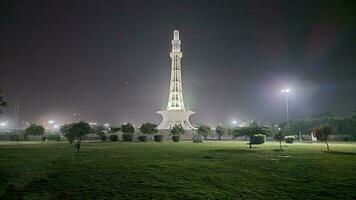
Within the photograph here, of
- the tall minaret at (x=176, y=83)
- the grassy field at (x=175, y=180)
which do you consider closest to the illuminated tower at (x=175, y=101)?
the tall minaret at (x=176, y=83)

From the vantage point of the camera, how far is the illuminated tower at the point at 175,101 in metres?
90.9

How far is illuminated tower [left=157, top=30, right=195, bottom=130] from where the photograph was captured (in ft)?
298

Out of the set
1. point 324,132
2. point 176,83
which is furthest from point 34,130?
point 324,132

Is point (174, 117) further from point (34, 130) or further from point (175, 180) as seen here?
point (175, 180)

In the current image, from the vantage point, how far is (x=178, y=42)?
99.0 m

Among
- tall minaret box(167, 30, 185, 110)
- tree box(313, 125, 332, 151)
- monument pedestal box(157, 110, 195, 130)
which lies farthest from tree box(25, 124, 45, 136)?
tree box(313, 125, 332, 151)

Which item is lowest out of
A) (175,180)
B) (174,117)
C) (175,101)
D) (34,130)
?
(175,180)

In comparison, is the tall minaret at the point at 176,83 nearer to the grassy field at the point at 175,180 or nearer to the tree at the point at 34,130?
the tree at the point at 34,130

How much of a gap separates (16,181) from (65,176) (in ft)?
7.25

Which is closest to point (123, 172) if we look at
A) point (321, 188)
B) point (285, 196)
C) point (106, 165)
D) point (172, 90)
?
point (106, 165)

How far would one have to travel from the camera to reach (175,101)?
94.9m

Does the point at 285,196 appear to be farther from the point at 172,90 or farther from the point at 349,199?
the point at 172,90

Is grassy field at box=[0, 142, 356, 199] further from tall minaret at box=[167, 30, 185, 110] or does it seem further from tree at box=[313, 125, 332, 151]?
tall minaret at box=[167, 30, 185, 110]

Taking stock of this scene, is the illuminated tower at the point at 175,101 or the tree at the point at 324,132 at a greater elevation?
the illuminated tower at the point at 175,101
